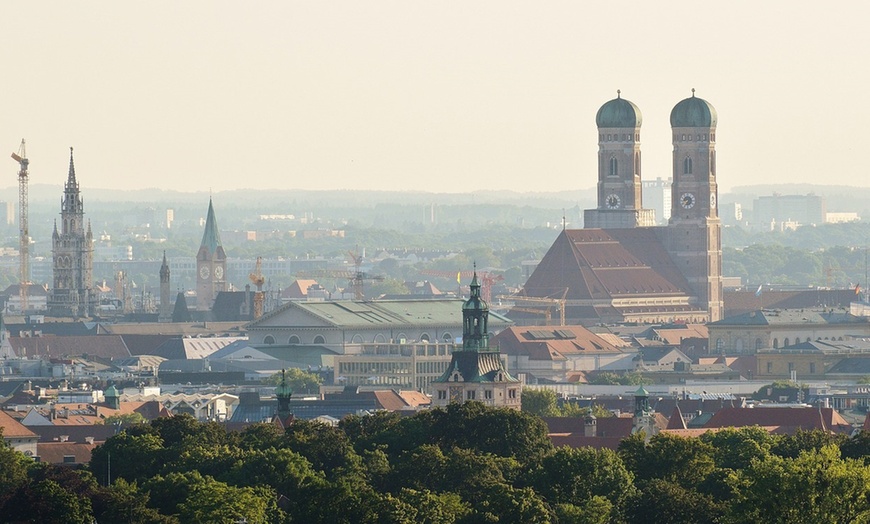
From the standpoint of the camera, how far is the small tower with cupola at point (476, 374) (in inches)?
4461

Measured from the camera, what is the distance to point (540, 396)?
139 metres

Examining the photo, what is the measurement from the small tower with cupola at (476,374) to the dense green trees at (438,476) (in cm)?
398

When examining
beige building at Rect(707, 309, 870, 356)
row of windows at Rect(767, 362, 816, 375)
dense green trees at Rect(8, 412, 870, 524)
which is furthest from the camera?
beige building at Rect(707, 309, 870, 356)

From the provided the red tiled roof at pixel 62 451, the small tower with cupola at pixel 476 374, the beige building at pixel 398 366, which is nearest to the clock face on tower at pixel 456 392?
the small tower with cupola at pixel 476 374

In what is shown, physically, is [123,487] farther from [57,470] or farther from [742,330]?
[742,330]

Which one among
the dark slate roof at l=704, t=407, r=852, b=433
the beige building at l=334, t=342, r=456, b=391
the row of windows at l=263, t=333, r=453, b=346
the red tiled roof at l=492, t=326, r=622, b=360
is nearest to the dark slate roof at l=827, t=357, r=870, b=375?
the red tiled roof at l=492, t=326, r=622, b=360

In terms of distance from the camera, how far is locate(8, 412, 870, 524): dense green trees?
79438 mm

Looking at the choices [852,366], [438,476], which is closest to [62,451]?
[438,476]

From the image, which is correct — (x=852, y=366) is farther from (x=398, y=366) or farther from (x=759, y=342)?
(x=398, y=366)

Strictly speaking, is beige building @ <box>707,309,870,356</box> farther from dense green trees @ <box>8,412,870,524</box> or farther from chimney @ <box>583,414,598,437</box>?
dense green trees @ <box>8,412,870,524</box>

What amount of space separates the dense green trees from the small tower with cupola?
3980 millimetres

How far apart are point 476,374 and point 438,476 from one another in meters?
21.3

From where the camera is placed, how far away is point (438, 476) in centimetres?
9231

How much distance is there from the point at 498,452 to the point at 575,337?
91.6m
